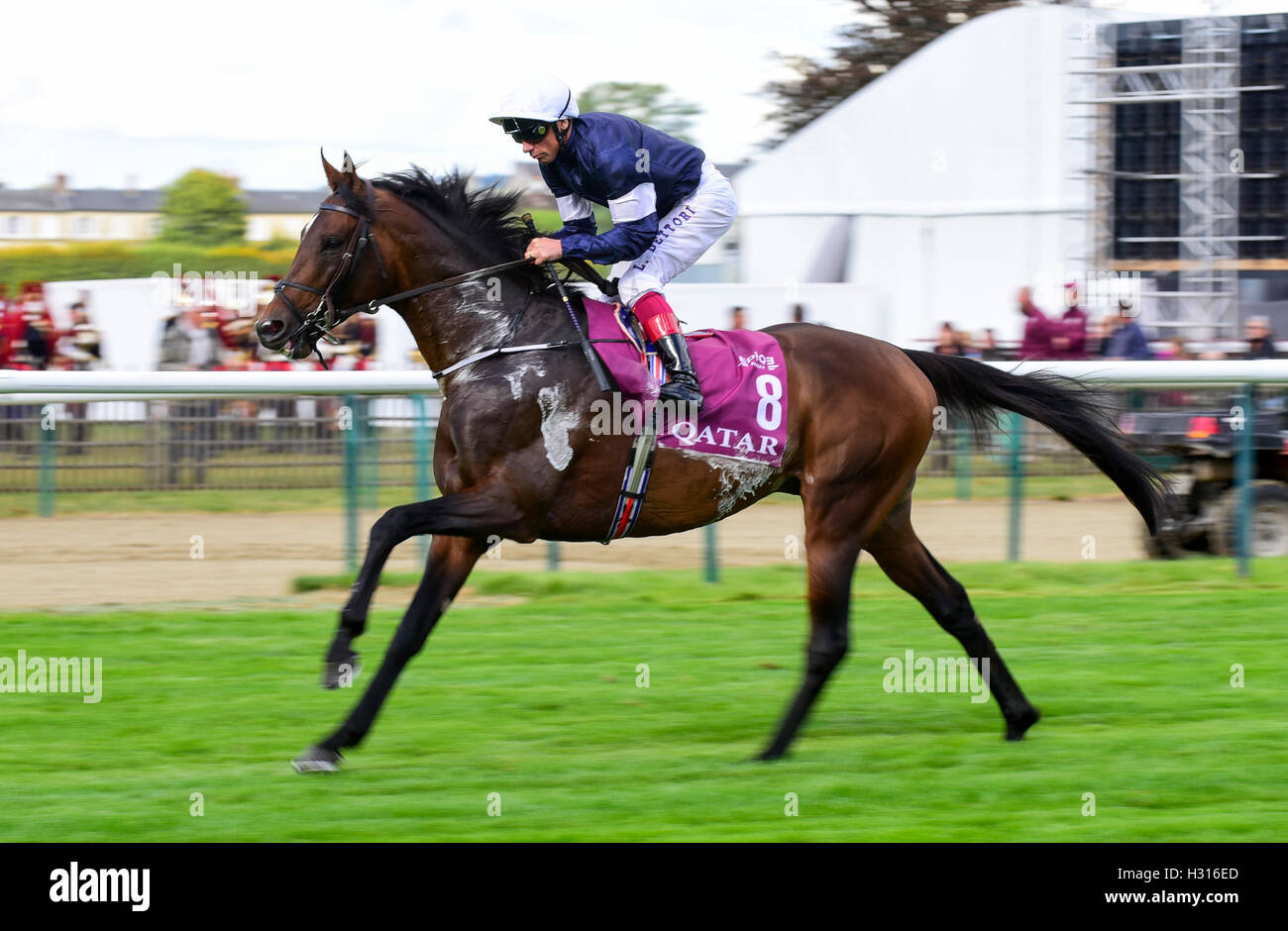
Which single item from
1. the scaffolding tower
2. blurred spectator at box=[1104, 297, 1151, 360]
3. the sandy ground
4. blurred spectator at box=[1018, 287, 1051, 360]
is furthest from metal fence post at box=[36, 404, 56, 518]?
the scaffolding tower

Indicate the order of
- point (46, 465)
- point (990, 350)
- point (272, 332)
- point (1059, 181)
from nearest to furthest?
point (272, 332), point (46, 465), point (990, 350), point (1059, 181)

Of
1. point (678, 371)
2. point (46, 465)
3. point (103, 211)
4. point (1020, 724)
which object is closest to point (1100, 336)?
point (46, 465)

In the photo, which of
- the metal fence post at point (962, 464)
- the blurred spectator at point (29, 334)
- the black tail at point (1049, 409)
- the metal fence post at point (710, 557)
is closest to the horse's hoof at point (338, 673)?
the black tail at point (1049, 409)

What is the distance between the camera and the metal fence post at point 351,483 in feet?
25.5

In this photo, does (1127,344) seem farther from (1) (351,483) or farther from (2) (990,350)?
(1) (351,483)

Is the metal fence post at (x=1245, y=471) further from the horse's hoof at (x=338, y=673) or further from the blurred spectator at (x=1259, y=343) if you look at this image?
the horse's hoof at (x=338, y=673)

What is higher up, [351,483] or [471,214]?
[471,214]

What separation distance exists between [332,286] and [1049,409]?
2519 mm

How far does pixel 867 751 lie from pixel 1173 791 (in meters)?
0.91

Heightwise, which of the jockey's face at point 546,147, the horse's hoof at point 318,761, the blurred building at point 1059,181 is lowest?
the horse's hoof at point 318,761

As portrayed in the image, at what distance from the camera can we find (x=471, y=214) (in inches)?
202

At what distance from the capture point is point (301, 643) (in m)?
6.50

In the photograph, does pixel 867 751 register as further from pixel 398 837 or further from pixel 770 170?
pixel 770 170

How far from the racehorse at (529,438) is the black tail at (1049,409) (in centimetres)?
17
